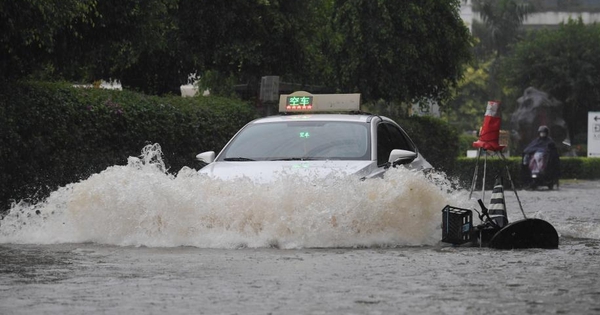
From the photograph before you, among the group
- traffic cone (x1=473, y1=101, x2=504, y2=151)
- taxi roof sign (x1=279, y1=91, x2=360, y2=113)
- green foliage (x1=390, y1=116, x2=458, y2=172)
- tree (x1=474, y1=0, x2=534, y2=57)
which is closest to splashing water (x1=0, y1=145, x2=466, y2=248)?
taxi roof sign (x1=279, y1=91, x2=360, y2=113)

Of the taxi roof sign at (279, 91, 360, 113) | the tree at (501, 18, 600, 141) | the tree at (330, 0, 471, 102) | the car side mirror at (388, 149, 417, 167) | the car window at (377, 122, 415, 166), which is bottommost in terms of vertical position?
the car side mirror at (388, 149, 417, 167)

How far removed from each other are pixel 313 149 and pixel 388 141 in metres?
1.14

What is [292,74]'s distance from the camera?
99.5 ft

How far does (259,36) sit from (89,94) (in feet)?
33.6

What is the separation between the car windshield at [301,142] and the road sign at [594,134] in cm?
4286

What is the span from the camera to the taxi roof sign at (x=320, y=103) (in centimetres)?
1630

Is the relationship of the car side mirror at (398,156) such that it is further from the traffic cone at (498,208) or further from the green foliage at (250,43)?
the green foliage at (250,43)

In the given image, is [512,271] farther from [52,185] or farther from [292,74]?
[292,74]

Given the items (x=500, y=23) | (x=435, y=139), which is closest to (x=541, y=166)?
(x=435, y=139)

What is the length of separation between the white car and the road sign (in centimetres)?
4196

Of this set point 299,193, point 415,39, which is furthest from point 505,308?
point 415,39

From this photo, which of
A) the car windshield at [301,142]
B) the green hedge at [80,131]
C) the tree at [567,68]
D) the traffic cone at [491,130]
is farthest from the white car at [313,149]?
the tree at [567,68]

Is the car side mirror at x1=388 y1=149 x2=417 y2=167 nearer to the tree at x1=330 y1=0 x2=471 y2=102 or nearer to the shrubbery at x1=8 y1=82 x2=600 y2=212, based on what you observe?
the shrubbery at x1=8 y1=82 x2=600 y2=212

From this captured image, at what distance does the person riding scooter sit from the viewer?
119 ft
